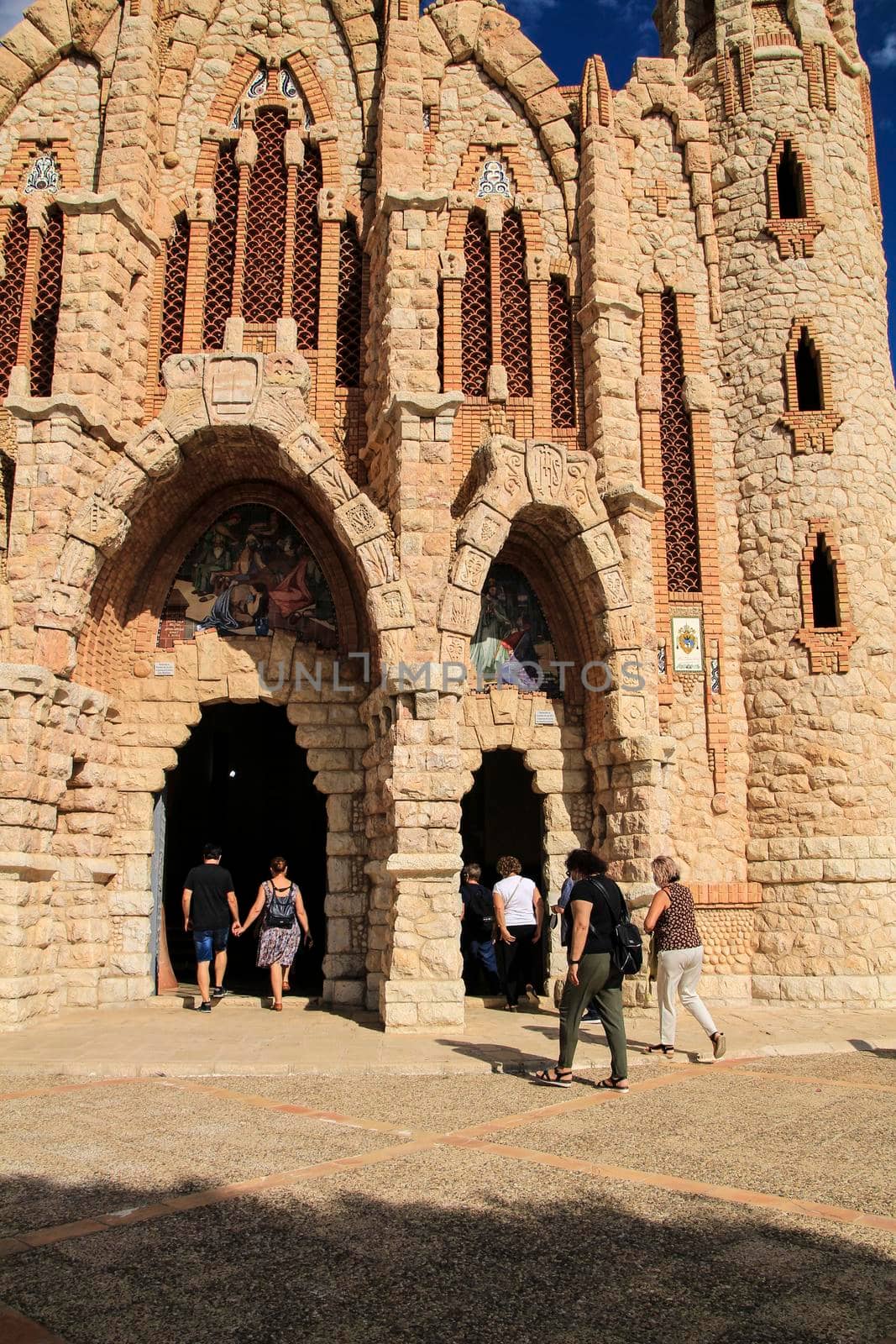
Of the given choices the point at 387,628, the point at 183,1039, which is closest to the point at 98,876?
the point at 183,1039

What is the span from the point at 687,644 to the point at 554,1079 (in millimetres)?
6571

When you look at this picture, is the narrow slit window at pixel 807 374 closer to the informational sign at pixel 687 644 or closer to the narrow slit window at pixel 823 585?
the narrow slit window at pixel 823 585

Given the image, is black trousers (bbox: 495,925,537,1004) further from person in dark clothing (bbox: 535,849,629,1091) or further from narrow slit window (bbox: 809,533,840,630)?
narrow slit window (bbox: 809,533,840,630)

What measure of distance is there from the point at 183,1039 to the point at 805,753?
745 centimetres

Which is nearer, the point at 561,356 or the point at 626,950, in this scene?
the point at 626,950

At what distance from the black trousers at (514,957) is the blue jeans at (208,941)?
9.19ft

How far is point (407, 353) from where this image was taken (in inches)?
415

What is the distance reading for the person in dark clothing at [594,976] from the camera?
6730 mm

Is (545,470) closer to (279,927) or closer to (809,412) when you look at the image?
(809,412)

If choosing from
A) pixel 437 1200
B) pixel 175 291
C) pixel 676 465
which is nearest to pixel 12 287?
pixel 175 291

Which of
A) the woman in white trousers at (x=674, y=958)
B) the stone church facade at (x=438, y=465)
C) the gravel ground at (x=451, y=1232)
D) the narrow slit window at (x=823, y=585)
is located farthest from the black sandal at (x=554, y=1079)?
the narrow slit window at (x=823, y=585)

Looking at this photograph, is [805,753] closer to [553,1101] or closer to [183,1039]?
[553,1101]

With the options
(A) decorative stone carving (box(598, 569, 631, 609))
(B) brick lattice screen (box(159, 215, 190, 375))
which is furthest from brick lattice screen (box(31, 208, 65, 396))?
(A) decorative stone carving (box(598, 569, 631, 609))

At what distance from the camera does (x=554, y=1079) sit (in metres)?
7.05
